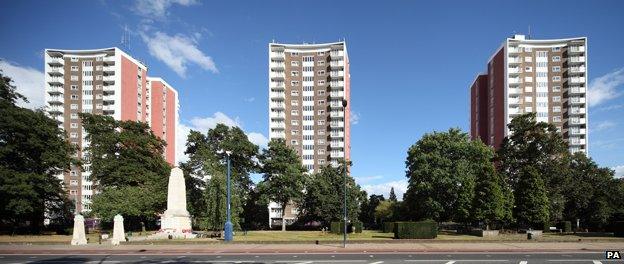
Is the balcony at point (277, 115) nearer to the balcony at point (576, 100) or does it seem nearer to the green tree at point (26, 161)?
the green tree at point (26, 161)

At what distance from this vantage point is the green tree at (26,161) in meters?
44.6

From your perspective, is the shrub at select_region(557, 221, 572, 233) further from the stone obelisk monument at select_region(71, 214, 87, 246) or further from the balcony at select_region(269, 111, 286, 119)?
the balcony at select_region(269, 111, 286, 119)

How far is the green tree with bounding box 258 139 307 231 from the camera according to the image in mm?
63688

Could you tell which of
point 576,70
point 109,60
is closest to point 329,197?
point 109,60

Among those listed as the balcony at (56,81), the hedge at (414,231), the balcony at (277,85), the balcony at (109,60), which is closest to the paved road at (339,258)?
the hedge at (414,231)

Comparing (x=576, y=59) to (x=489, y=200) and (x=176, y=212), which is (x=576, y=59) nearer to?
(x=489, y=200)

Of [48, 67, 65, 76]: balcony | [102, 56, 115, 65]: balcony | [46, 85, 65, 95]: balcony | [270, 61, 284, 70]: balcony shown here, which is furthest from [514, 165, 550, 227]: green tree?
[48, 67, 65, 76]: balcony

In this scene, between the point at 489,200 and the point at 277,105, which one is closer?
the point at 489,200

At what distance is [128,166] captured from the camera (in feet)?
184

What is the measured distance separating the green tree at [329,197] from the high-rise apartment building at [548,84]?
2279 inches

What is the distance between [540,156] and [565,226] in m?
9.85

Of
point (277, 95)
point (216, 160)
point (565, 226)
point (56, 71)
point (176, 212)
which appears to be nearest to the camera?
point (176, 212)

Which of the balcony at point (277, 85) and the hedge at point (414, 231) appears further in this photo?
the balcony at point (277, 85)

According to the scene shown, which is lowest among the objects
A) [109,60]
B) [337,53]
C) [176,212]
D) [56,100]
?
[176,212]
